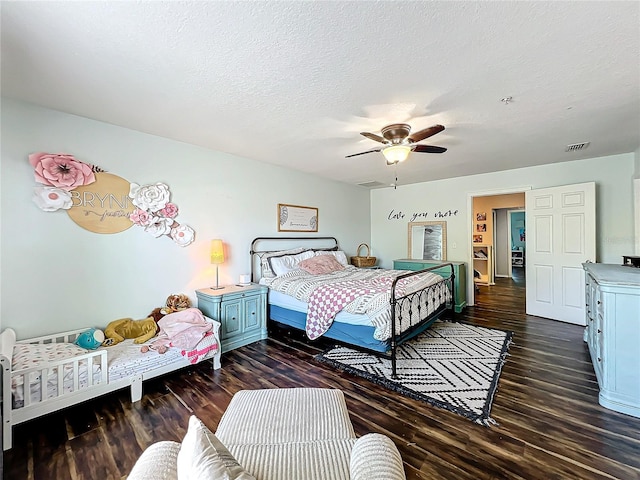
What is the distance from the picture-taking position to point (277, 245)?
475 centimetres

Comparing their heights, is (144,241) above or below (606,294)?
above

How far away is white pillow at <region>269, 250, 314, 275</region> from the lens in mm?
4285

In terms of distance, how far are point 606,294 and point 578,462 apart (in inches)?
53.6

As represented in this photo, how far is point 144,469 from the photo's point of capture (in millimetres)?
881

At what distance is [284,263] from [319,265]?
583mm

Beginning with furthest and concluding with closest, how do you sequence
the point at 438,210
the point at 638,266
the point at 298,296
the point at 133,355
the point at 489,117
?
1. the point at 438,210
2. the point at 298,296
3. the point at 638,266
4. the point at 489,117
5. the point at 133,355

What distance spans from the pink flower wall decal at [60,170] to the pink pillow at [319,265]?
2.89 metres

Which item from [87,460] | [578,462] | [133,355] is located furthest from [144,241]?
[578,462]

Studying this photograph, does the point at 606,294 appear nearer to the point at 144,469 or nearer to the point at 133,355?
the point at 144,469

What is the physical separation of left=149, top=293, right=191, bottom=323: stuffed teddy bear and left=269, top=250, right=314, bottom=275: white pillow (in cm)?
133

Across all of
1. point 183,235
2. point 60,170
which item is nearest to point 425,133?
point 183,235

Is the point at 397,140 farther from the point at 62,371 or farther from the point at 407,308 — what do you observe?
the point at 62,371

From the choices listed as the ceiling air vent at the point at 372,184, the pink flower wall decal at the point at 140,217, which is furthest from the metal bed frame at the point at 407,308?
the ceiling air vent at the point at 372,184

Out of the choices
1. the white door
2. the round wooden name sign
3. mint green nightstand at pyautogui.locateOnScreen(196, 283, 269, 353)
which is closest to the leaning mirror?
the white door
